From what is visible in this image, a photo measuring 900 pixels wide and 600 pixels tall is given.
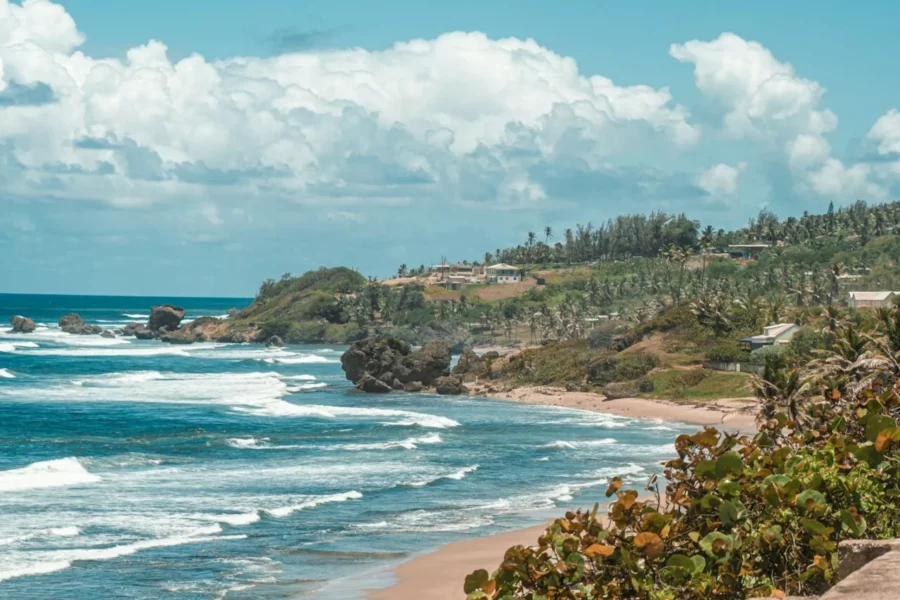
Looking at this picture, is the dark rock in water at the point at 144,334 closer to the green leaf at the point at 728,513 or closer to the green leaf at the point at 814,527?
the green leaf at the point at 728,513

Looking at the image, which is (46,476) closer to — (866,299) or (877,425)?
(877,425)

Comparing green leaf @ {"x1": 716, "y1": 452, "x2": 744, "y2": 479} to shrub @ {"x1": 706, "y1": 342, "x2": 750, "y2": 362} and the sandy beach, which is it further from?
shrub @ {"x1": 706, "y1": 342, "x2": 750, "y2": 362}

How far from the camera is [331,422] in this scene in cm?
7450

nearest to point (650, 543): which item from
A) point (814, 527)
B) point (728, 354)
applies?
point (814, 527)

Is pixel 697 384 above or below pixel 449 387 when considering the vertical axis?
above

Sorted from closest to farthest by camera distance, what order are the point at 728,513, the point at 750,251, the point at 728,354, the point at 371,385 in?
the point at 728,513 → the point at 728,354 → the point at 371,385 → the point at 750,251

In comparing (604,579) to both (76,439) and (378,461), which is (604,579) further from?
(76,439)

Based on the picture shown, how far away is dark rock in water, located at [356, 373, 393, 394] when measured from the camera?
3959 inches

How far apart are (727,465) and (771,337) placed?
79852mm

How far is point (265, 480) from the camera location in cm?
4891

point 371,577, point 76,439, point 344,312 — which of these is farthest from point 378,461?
point 344,312

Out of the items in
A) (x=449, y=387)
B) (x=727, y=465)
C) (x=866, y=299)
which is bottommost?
(x=449, y=387)

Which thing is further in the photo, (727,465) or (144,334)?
(144,334)

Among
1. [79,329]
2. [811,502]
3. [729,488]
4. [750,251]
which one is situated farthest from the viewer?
[750,251]
